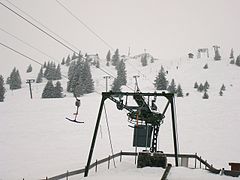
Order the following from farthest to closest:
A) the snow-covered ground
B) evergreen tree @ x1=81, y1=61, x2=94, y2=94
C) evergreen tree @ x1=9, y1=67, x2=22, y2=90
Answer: evergreen tree @ x1=9, y1=67, x2=22, y2=90 → evergreen tree @ x1=81, y1=61, x2=94, y2=94 → the snow-covered ground

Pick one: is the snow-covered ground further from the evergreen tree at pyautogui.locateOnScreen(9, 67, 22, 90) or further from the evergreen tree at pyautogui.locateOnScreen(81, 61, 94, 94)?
the evergreen tree at pyautogui.locateOnScreen(9, 67, 22, 90)

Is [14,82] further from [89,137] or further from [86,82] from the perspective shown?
[89,137]

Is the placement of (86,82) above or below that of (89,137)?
above

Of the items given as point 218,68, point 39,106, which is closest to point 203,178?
point 39,106

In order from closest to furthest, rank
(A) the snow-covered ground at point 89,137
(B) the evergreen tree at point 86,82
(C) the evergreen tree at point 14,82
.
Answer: (A) the snow-covered ground at point 89,137 < (B) the evergreen tree at point 86,82 < (C) the evergreen tree at point 14,82

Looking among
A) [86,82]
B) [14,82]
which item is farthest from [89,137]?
[14,82]

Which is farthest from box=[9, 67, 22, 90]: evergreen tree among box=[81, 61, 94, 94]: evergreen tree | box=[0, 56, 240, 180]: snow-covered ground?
box=[0, 56, 240, 180]: snow-covered ground

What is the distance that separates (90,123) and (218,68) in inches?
5045

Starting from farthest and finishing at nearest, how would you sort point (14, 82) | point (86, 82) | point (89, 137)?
point (14, 82) < point (86, 82) < point (89, 137)

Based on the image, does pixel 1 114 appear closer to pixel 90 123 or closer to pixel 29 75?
pixel 90 123

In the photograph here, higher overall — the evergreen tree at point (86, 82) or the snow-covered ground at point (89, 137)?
the evergreen tree at point (86, 82)

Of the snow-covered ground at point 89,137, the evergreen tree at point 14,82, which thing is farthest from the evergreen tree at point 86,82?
the evergreen tree at point 14,82

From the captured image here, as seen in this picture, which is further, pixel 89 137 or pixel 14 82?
pixel 14 82

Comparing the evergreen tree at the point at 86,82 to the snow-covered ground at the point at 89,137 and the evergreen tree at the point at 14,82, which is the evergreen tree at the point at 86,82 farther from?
the evergreen tree at the point at 14,82
